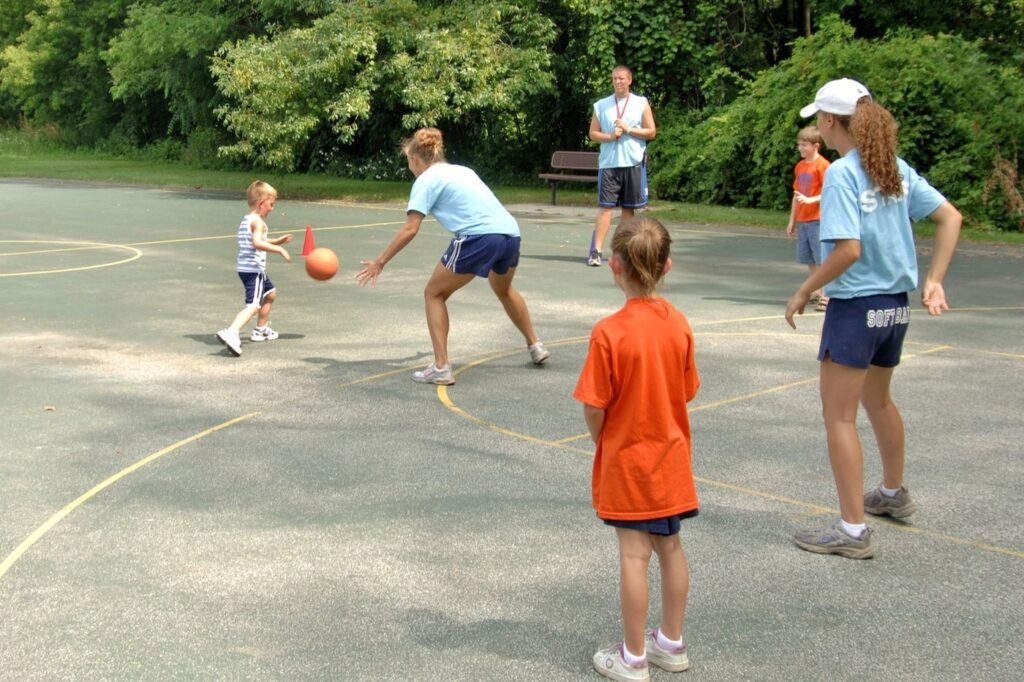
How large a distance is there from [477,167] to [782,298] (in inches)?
749

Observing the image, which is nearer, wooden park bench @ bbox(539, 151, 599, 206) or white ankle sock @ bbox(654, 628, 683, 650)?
white ankle sock @ bbox(654, 628, 683, 650)

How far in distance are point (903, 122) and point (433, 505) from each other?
1616cm

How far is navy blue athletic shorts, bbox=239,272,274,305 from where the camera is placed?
10.1 m

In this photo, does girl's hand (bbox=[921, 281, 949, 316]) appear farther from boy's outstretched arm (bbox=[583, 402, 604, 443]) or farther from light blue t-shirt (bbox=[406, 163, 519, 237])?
light blue t-shirt (bbox=[406, 163, 519, 237])

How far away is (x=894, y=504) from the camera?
5680 millimetres

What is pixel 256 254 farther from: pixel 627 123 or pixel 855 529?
pixel 855 529

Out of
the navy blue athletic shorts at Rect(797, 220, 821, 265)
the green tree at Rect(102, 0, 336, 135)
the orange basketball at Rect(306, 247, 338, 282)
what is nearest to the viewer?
the orange basketball at Rect(306, 247, 338, 282)

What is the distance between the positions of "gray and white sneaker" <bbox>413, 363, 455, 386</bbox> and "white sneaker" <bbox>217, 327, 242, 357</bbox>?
1.70 metres

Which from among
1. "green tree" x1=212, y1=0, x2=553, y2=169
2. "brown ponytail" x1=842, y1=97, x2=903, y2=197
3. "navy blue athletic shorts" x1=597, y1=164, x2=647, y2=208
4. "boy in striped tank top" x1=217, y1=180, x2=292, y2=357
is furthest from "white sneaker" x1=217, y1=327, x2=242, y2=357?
"green tree" x1=212, y1=0, x2=553, y2=169

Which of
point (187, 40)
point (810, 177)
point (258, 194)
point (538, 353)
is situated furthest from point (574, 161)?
point (538, 353)

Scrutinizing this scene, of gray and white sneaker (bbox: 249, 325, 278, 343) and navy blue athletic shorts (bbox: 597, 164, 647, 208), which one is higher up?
navy blue athletic shorts (bbox: 597, 164, 647, 208)

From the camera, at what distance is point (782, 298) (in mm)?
12453

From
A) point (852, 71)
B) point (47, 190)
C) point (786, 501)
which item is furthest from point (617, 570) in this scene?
point (47, 190)

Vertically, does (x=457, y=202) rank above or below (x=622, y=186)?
above
